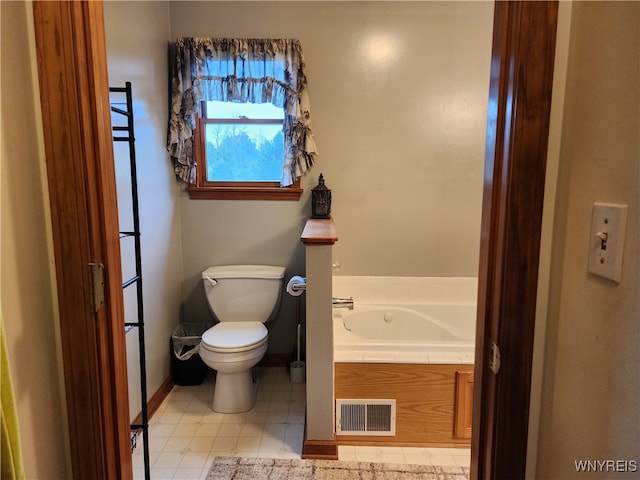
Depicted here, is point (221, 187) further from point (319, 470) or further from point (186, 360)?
point (319, 470)

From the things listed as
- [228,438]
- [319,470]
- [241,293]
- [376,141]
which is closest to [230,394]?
[228,438]

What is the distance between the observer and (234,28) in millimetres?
2580

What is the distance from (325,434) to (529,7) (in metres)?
1.88

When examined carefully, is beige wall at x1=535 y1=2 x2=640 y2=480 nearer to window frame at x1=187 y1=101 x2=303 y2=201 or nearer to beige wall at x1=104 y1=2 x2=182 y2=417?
beige wall at x1=104 y1=2 x2=182 y2=417

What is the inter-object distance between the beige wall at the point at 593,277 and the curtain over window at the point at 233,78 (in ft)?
6.82

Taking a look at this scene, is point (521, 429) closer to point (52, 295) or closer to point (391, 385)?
point (52, 295)

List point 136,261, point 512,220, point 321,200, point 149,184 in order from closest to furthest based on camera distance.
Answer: point 512,220
point 136,261
point 149,184
point 321,200

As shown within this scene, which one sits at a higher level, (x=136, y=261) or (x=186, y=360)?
(x=136, y=261)

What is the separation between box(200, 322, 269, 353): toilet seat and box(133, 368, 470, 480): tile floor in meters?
0.41

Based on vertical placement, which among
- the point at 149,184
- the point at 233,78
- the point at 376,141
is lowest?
the point at 149,184

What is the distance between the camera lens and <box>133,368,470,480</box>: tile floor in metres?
1.90

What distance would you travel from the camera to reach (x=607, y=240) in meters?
0.59

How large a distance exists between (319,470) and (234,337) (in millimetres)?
846

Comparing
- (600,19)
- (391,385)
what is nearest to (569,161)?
(600,19)
